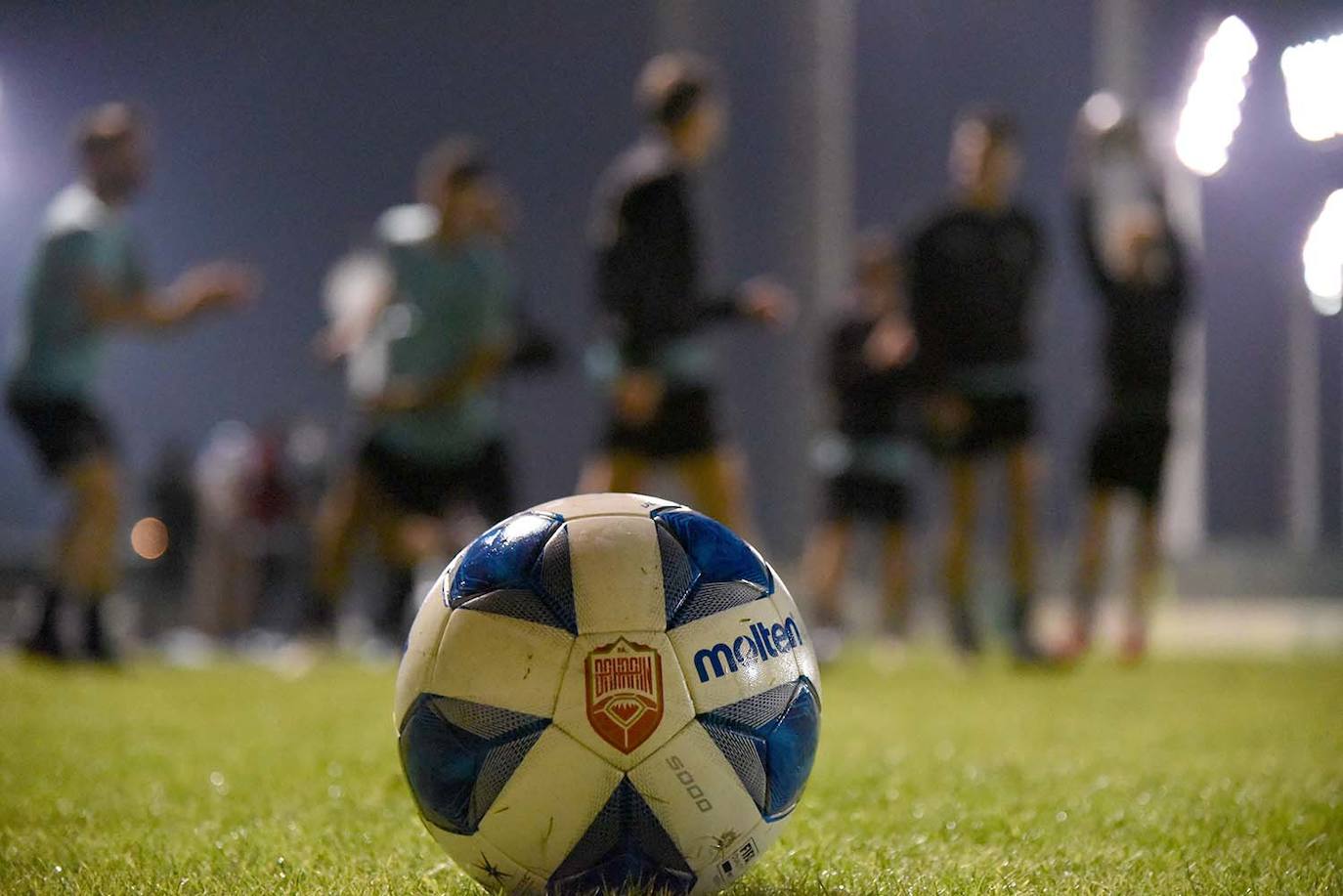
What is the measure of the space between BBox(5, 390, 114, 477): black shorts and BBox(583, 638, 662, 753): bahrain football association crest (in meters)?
5.12

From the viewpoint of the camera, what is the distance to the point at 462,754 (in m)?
1.98

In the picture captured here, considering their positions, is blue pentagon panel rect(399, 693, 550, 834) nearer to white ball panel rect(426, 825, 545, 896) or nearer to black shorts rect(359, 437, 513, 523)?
white ball panel rect(426, 825, 545, 896)

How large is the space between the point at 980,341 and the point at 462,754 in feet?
17.1

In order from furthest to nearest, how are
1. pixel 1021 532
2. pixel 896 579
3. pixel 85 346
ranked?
pixel 896 579 → pixel 1021 532 → pixel 85 346

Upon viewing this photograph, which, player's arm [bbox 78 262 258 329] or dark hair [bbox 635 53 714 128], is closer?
dark hair [bbox 635 53 714 128]

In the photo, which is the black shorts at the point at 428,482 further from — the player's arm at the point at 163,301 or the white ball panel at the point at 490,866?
the white ball panel at the point at 490,866

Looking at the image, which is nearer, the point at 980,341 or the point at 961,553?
the point at 980,341

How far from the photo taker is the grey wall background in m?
13.0

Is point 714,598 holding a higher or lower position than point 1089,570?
higher

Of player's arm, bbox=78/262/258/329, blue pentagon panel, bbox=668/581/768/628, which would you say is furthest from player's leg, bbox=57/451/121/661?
blue pentagon panel, bbox=668/581/768/628

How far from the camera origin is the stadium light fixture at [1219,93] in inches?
310

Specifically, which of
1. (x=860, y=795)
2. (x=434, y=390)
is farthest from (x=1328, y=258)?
(x=860, y=795)

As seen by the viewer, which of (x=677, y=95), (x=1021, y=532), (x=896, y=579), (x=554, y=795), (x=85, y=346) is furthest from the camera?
A: (x=896, y=579)

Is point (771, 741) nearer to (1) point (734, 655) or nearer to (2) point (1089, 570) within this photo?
(1) point (734, 655)
